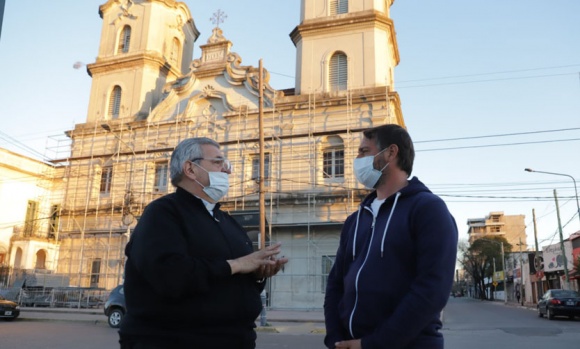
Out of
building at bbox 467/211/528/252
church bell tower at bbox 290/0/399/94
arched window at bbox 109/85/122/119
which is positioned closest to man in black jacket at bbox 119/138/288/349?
church bell tower at bbox 290/0/399/94

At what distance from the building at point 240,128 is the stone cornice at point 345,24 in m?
0.05

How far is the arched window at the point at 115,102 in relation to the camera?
30.0 metres

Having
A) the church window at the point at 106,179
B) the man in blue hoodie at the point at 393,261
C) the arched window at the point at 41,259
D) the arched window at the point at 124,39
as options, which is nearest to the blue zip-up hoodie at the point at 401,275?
the man in blue hoodie at the point at 393,261

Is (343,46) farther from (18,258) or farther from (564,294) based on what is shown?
(18,258)

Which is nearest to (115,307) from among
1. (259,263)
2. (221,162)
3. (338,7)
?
(221,162)

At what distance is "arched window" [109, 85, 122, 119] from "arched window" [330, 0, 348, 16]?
46.2ft

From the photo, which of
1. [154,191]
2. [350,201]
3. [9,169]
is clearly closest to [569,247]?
[350,201]

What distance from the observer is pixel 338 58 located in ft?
86.7

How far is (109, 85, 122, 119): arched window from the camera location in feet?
98.5

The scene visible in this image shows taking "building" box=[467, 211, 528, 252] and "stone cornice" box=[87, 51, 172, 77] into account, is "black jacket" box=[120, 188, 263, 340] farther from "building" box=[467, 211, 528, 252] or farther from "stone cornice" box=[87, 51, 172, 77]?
"building" box=[467, 211, 528, 252]

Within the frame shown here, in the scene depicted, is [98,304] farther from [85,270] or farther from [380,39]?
[380,39]

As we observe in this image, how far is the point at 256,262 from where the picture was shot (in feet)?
9.63

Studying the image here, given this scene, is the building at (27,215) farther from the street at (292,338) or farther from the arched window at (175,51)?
the street at (292,338)

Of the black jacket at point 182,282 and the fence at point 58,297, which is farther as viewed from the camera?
the fence at point 58,297
